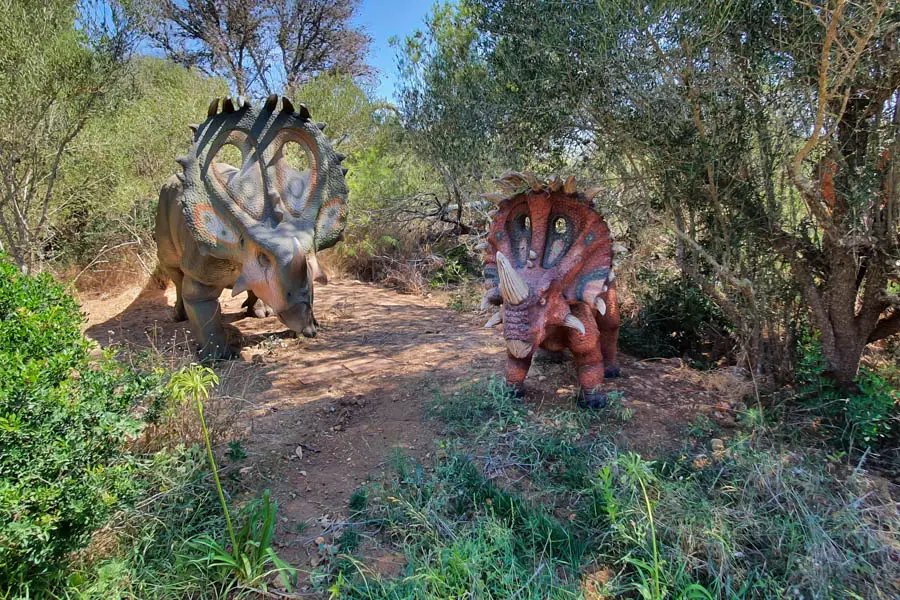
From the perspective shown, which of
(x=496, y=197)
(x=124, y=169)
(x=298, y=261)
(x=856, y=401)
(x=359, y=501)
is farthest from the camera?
(x=124, y=169)

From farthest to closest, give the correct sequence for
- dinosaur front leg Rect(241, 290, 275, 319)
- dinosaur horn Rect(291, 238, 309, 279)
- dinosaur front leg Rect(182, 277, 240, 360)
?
dinosaur front leg Rect(241, 290, 275, 319), dinosaur front leg Rect(182, 277, 240, 360), dinosaur horn Rect(291, 238, 309, 279)

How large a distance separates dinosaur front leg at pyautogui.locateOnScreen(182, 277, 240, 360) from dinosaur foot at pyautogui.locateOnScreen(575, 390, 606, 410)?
331 centimetres

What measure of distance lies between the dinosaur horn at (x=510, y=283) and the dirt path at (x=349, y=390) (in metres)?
0.99

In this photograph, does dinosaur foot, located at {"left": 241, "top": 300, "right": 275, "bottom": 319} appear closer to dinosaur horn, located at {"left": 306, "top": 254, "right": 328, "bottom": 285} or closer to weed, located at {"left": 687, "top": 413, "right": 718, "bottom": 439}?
dinosaur horn, located at {"left": 306, "top": 254, "right": 328, "bottom": 285}

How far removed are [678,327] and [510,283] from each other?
9.38 ft

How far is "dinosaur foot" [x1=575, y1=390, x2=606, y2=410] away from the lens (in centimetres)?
344

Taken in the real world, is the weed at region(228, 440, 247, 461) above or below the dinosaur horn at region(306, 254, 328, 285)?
below

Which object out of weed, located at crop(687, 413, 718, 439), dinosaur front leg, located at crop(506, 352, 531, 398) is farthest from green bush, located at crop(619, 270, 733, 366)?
dinosaur front leg, located at crop(506, 352, 531, 398)

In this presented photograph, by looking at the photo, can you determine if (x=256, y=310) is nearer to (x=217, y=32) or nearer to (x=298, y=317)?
(x=298, y=317)

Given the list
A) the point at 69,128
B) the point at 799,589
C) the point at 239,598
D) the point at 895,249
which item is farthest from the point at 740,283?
the point at 69,128

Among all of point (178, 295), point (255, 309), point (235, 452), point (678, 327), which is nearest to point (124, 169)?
point (178, 295)

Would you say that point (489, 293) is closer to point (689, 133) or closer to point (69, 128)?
point (689, 133)

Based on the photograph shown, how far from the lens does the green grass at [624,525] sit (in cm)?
204

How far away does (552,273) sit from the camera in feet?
10.7
